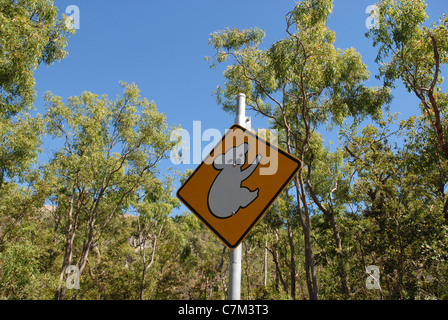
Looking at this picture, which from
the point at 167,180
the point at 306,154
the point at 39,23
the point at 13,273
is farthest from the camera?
the point at 167,180

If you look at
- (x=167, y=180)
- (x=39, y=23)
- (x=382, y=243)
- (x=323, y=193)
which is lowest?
(x=382, y=243)

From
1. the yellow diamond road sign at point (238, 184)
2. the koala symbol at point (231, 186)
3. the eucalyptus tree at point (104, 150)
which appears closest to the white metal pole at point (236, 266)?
the yellow diamond road sign at point (238, 184)

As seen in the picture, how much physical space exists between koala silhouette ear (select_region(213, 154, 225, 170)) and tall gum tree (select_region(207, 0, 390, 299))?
8937 mm

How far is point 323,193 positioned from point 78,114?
512 inches

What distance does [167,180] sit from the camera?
56.2ft

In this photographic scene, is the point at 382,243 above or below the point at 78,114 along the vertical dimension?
below

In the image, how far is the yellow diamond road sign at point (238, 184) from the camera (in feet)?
6.77

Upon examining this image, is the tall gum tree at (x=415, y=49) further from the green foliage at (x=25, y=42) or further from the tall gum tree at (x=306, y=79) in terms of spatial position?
the green foliage at (x=25, y=42)

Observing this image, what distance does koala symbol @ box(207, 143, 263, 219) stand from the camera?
6.91 feet

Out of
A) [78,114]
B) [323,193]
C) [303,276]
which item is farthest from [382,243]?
[303,276]

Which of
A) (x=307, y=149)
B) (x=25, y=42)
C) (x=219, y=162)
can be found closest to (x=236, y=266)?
(x=219, y=162)

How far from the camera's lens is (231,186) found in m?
2.17

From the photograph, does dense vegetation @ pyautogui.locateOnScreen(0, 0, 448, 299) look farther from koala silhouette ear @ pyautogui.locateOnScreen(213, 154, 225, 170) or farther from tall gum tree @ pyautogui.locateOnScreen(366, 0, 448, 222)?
koala silhouette ear @ pyautogui.locateOnScreen(213, 154, 225, 170)
